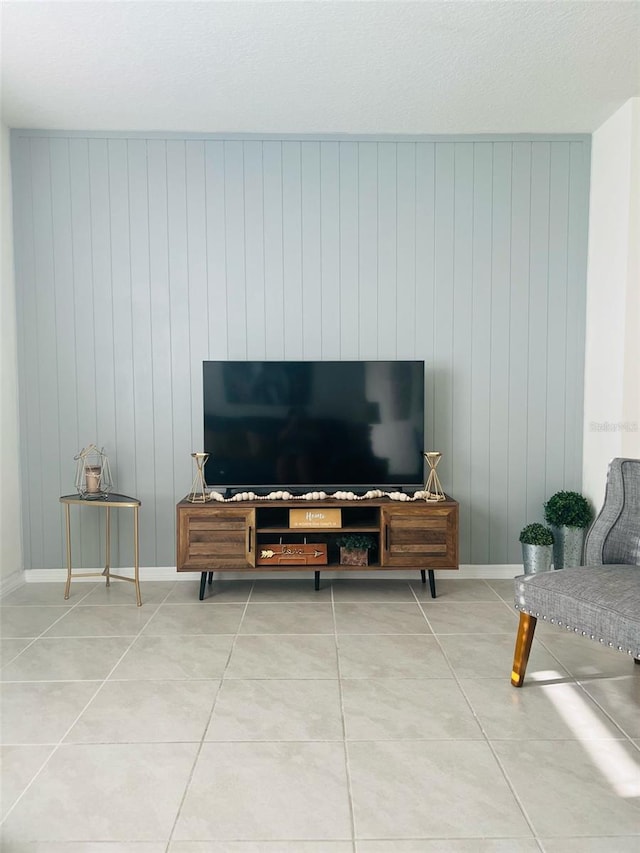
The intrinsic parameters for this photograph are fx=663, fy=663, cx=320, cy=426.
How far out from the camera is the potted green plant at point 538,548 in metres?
3.88

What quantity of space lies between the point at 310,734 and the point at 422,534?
164 cm

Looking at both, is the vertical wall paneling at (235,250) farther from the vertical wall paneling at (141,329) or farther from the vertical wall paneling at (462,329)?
the vertical wall paneling at (462,329)

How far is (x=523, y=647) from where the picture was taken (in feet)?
8.49

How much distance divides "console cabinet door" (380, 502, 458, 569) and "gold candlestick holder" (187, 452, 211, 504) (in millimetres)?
1039

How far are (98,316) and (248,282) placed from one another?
0.94 meters

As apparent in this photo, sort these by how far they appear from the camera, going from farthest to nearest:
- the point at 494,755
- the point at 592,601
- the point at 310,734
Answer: the point at 592,601
the point at 310,734
the point at 494,755

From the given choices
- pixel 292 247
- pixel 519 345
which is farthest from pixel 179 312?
pixel 519 345

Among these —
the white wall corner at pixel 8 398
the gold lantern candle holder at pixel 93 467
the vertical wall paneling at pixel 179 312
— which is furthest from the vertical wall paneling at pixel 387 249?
the white wall corner at pixel 8 398

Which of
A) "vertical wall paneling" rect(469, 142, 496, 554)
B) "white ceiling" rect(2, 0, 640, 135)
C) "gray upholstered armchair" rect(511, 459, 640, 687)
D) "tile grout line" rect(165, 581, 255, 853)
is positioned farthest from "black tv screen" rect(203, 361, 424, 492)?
"white ceiling" rect(2, 0, 640, 135)

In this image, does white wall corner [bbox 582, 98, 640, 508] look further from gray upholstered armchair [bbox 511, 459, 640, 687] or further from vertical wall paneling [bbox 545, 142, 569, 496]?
gray upholstered armchair [bbox 511, 459, 640, 687]

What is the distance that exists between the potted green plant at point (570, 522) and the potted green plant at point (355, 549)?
1.14 meters

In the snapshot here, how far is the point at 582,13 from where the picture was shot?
107 inches

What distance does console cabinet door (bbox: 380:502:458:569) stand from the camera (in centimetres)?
370

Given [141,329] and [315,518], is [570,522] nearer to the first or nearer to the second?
[315,518]
